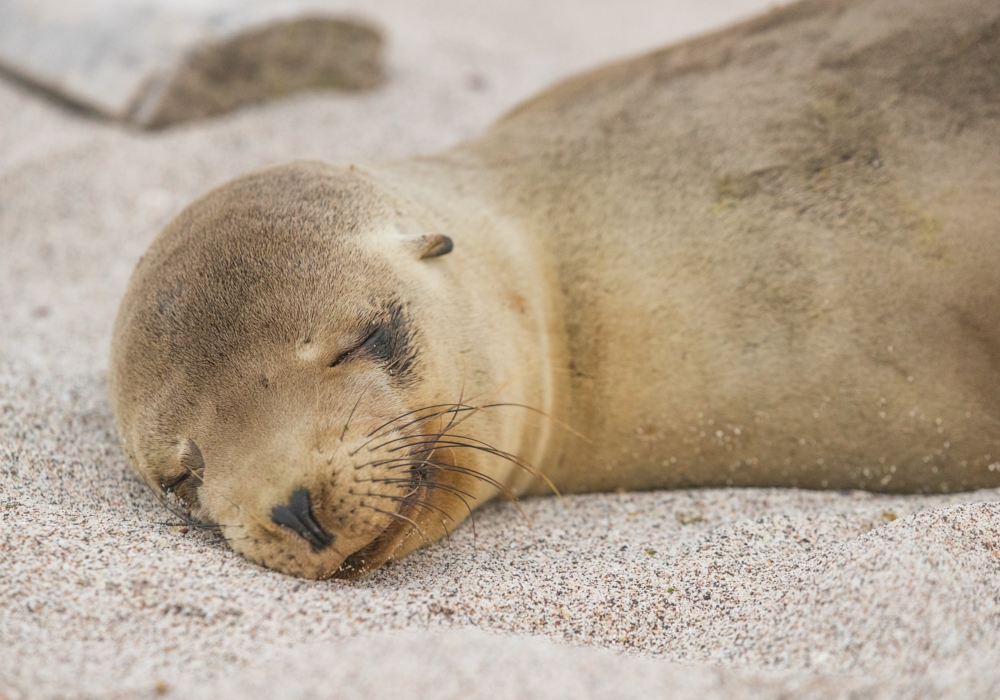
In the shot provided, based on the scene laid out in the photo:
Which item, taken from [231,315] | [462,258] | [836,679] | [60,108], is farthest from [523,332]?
[60,108]

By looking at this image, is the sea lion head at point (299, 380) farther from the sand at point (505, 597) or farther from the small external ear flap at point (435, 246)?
the sand at point (505, 597)

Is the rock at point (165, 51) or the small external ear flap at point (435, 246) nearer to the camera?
the small external ear flap at point (435, 246)

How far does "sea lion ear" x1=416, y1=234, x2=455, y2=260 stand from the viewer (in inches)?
106

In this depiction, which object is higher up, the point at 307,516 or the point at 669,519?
the point at 307,516

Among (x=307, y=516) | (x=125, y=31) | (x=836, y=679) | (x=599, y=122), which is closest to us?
(x=836, y=679)

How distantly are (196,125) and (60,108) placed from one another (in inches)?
34.7

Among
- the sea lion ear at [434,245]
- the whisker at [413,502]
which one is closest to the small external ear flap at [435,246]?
the sea lion ear at [434,245]

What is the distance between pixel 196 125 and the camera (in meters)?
5.57

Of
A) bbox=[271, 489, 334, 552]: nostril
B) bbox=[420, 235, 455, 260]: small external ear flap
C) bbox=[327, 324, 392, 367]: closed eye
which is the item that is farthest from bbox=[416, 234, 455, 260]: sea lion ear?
bbox=[271, 489, 334, 552]: nostril

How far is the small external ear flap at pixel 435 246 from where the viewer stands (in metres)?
2.70

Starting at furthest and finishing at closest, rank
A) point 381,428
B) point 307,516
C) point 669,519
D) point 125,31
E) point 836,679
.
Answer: point 125,31, point 669,519, point 381,428, point 307,516, point 836,679

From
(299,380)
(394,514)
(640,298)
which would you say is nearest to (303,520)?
(394,514)

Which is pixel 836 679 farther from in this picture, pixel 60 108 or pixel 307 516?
pixel 60 108

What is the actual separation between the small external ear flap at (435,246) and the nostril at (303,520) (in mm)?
860
